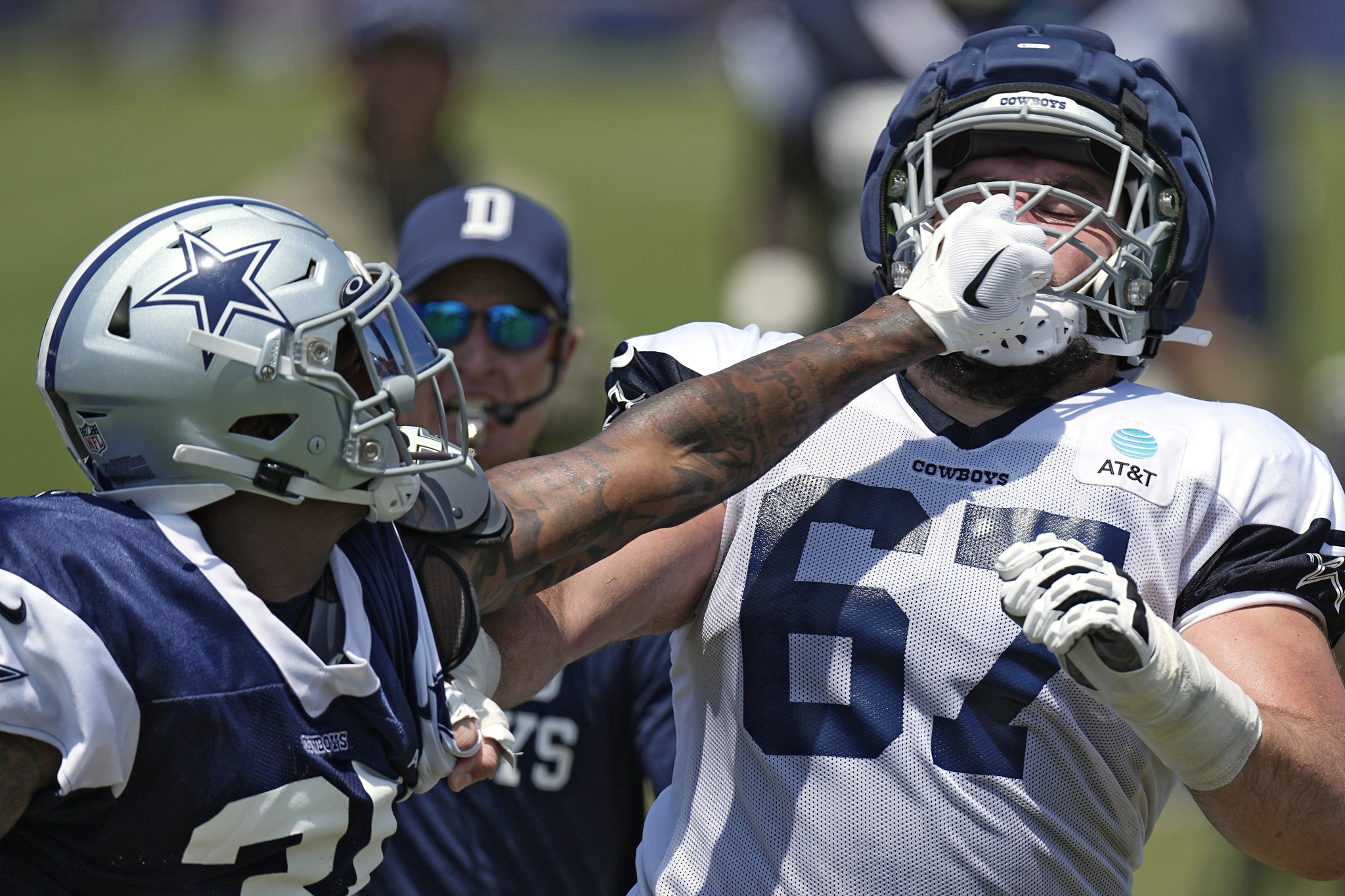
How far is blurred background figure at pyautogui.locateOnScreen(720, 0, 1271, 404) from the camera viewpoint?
19.5 ft

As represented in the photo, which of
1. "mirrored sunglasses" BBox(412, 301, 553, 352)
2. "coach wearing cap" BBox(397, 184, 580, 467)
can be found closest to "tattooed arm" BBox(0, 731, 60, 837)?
"coach wearing cap" BBox(397, 184, 580, 467)

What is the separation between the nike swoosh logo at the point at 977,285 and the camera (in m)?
2.40

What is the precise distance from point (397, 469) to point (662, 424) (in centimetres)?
53

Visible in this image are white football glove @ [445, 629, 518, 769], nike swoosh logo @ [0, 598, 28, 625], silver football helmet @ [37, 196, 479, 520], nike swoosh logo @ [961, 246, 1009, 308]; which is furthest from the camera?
nike swoosh logo @ [961, 246, 1009, 308]

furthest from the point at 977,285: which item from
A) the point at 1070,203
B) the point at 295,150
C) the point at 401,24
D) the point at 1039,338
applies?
the point at 295,150

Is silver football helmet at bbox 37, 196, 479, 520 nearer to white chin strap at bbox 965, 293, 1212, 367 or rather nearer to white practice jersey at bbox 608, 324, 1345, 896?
white practice jersey at bbox 608, 324, 1345, 896

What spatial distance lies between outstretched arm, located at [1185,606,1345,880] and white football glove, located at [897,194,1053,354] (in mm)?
559

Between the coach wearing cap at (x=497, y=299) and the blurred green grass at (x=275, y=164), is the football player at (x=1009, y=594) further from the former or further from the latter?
the blurred green grass at (x=275, y=164)

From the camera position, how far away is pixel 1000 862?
226 centimetres

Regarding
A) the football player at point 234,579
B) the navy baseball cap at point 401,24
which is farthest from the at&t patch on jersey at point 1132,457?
the navy baseball cap at point 401,24

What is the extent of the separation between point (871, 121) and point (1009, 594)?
13.4ft

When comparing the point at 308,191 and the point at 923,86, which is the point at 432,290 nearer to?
the point at 923,86

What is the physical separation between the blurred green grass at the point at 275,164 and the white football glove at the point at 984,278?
5.44 metres

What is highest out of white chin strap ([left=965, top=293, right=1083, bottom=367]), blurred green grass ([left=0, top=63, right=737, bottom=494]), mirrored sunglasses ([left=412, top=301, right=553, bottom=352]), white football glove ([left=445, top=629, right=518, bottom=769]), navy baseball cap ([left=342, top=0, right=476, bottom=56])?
navy baseball cap ([left=342, top=0, right=476, bottom=56])
